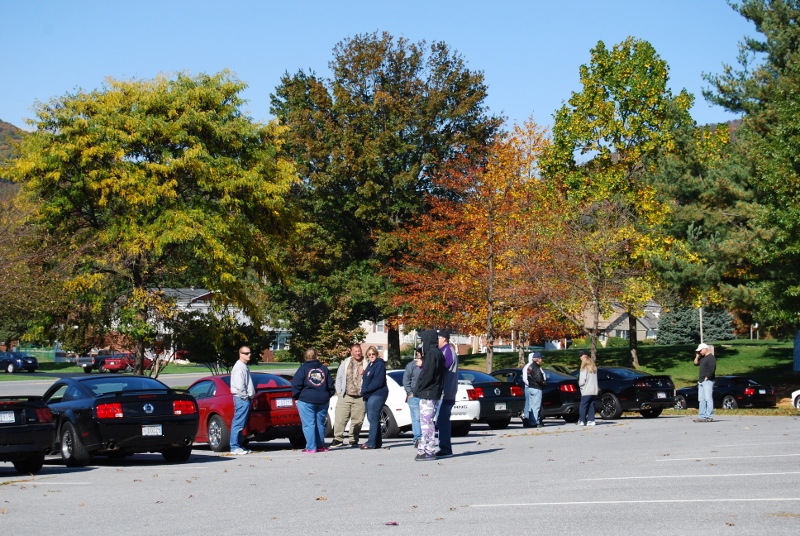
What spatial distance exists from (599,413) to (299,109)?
2651 centimetres

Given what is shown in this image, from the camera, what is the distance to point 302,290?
47344 mm

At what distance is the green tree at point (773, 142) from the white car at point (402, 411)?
1368 centimetres

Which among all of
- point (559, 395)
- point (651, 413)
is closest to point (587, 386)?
point (559, 395)

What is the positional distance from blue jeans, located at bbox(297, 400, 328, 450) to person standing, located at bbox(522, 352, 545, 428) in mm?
6805

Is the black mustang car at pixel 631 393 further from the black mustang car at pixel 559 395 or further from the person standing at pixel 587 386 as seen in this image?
the person standing at pixel 587 386

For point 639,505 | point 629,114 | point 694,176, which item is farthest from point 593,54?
point 639,505

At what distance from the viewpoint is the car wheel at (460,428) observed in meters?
20.3

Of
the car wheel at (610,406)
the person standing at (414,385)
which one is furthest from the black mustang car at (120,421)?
the car wheel at (610,406)

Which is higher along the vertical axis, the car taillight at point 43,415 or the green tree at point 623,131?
the green tree at point 623,131

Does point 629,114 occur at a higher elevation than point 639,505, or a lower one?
higher

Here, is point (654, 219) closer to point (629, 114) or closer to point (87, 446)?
point (629, 114)

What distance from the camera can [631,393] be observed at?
85.7 ft

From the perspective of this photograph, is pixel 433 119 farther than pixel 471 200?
Yes

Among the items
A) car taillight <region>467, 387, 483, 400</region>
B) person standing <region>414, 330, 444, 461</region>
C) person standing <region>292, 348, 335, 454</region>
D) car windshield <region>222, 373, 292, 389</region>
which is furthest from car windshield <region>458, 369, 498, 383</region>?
person standing <region>414, 330, 444, 461</region>
